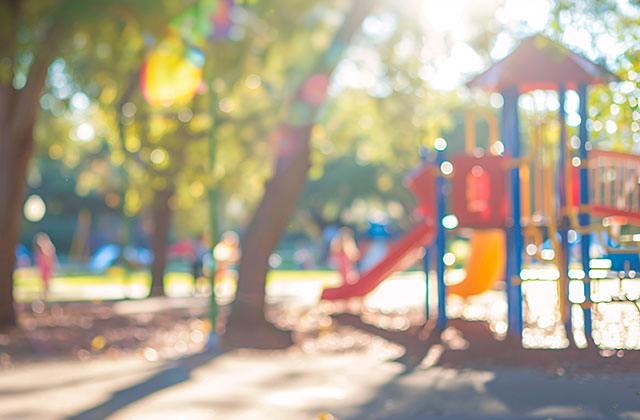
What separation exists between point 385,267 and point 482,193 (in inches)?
133

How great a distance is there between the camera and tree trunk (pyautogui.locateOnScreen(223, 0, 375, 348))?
1747 cm

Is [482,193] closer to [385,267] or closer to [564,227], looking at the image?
[564,227]

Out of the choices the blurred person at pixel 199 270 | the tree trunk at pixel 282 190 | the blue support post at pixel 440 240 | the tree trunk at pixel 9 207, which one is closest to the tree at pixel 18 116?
the tree trunk at pixel 9 207

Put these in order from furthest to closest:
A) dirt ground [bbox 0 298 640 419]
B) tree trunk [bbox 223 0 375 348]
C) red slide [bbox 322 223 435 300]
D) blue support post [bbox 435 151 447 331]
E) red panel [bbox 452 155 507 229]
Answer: red slide [bbox 322 223 435 300], tree trunk [bbox 223 0 375 348], blue support post [bbox 435 151 447 331], red panel [bbox 452 155 507 229], dirt ground [bbox 0 298 640 419]

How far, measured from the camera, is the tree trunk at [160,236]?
30.5 metres

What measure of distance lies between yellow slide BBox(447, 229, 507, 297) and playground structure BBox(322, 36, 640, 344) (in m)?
2.00

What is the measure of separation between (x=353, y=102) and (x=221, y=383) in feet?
60.4

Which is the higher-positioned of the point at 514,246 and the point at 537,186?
the point at 537,186

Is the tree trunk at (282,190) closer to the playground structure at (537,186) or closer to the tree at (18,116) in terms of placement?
the playground structure at (537,186)

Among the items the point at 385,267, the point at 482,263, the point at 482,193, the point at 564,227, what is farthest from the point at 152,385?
the point at 482,263

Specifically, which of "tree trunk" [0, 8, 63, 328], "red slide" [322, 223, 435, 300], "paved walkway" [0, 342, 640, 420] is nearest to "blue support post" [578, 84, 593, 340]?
"paved walkway" [0, 342, 640, 420]

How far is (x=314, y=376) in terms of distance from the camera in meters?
12.1

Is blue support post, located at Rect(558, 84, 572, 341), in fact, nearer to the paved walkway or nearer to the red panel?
the red panel

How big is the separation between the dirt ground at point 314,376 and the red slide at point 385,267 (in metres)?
0.78
